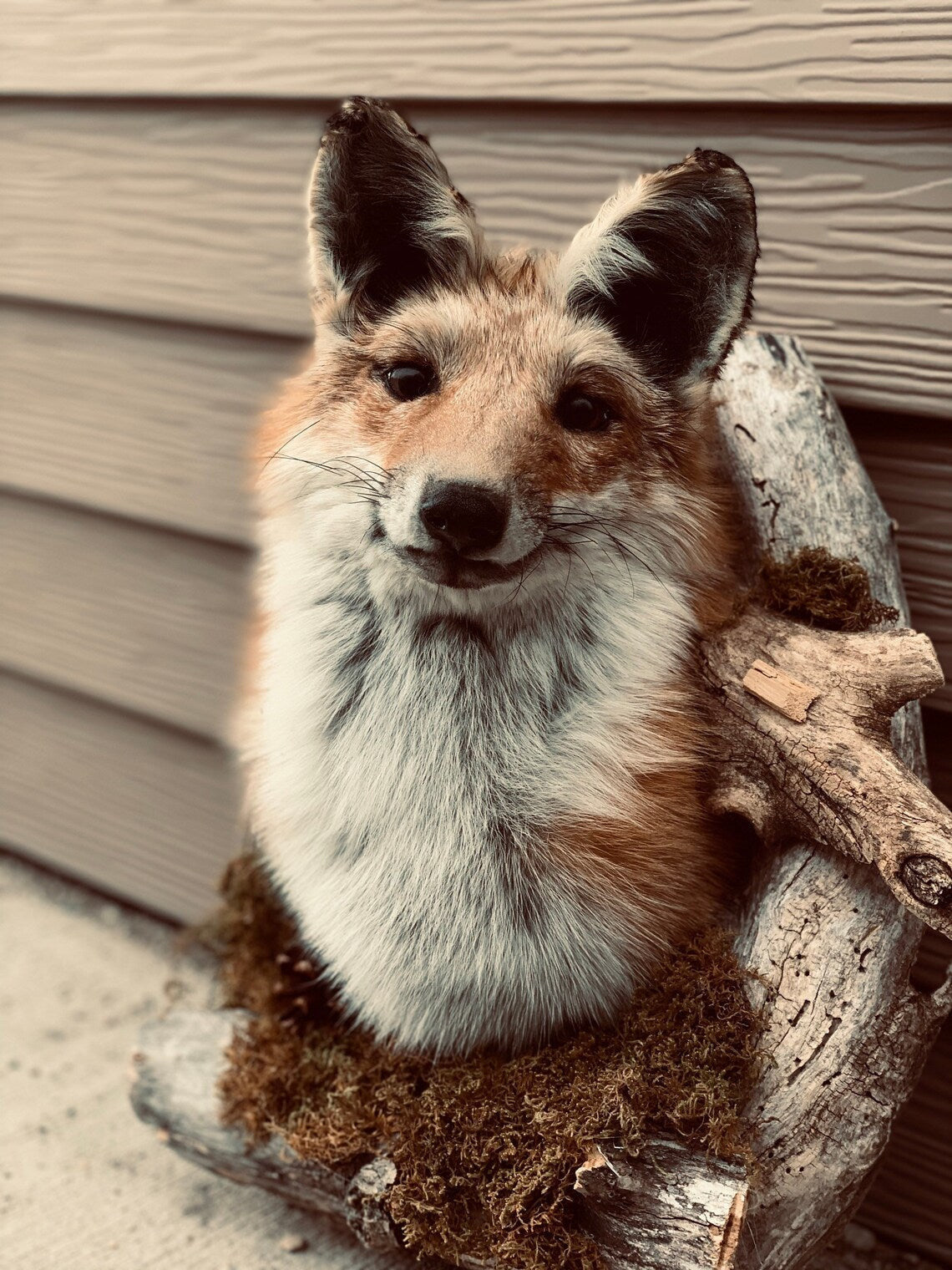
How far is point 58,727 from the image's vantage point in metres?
2.69

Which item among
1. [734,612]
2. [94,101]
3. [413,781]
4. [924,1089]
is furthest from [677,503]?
[94,101]

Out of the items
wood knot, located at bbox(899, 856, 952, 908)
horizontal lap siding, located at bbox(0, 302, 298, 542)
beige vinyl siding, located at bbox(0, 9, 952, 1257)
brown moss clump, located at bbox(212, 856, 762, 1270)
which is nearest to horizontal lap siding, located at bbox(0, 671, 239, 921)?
Result: beige vinyl siding, located at bbox(0, 9, 952, 1257)

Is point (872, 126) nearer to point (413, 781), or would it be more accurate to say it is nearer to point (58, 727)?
point (413, 781)

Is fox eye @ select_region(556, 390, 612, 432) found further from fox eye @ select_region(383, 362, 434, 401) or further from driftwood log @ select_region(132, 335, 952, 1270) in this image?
driftwood log @ select_region(132, 335, 952, 1270)

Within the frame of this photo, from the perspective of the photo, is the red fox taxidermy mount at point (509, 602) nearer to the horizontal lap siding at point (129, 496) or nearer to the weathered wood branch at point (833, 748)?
the weathered wood branch at point (833, 748)

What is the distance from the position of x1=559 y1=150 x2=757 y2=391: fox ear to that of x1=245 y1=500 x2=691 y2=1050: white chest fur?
11.4 inches

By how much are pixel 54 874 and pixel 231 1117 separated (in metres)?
1.43

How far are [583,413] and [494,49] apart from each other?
855mm

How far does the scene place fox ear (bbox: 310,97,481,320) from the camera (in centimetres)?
123

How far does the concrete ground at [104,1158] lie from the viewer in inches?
66.4

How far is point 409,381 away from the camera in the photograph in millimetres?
1268

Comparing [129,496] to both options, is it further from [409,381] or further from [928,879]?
[928,879]

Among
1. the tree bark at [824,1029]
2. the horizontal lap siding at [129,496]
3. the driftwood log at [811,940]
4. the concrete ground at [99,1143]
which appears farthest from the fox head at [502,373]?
the concrete ground at [99,1143]

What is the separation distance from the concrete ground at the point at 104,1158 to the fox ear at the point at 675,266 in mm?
1378
